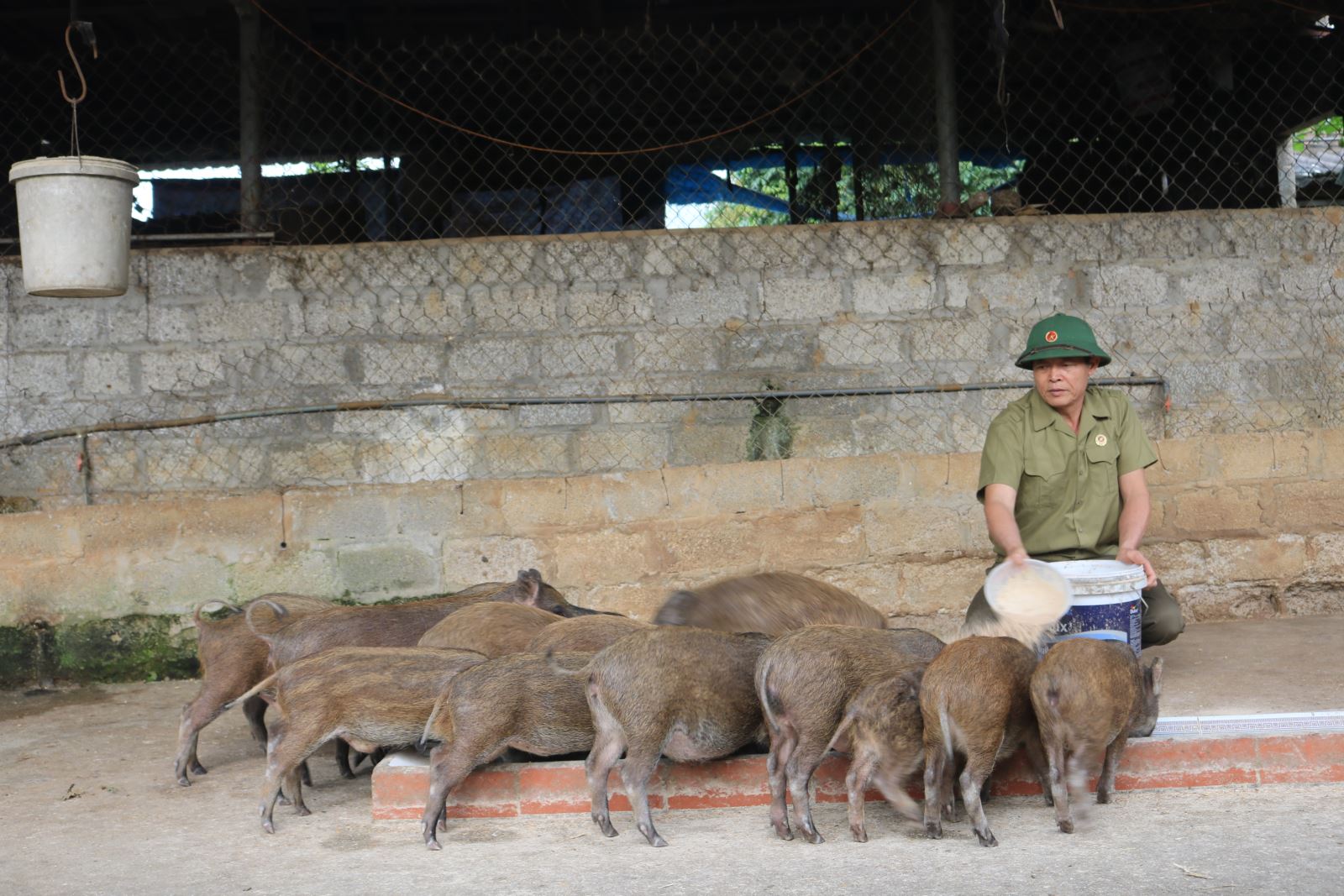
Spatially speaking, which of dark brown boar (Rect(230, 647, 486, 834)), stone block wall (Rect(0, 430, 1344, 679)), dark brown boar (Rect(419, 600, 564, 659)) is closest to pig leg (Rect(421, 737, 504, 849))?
dark brown boar (Rect(230, 647, 486, 834))

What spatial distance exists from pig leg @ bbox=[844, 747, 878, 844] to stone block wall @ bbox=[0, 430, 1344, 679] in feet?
9.78

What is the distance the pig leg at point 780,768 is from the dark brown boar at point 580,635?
0.65 meters

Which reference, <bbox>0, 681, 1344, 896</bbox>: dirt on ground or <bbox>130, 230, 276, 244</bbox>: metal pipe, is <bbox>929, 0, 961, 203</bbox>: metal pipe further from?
<bbox>0, 681, 1344, 896</bbox>: dirt on ground

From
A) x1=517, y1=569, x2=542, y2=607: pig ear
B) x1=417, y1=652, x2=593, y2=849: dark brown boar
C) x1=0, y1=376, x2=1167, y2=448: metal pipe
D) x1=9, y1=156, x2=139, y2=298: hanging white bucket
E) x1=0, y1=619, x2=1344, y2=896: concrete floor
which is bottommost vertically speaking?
x1=0, y1=619, x2=1344, y2=896: concrete floor

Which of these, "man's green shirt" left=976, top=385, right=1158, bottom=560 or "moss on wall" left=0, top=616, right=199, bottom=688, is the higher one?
"man's green shirt" left=976, top=385, right=1158, bottom=560

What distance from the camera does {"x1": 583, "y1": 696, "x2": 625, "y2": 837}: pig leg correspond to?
4.09 meters

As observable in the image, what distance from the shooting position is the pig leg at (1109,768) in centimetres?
415

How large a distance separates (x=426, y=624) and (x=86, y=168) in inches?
90.0

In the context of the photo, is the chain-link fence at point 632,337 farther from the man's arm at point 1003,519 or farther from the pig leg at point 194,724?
the pig leg at point 194,724

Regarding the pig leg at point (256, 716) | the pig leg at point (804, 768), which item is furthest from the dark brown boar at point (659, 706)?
the pig leg at point (256, 716)

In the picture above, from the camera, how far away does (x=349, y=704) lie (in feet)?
13.9

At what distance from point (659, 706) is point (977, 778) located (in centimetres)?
93

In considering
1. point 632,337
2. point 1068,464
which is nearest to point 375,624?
point 632,337

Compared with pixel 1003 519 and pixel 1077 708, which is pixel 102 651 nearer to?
pixel 1003 519
